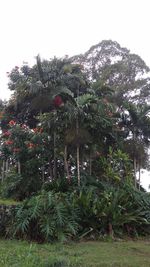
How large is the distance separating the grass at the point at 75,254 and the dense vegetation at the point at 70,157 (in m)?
0.59

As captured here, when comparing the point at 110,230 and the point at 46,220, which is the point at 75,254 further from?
the point at 110,230

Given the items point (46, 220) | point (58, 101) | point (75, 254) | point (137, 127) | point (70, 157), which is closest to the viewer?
point (75, 254)

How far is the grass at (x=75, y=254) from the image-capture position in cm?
552

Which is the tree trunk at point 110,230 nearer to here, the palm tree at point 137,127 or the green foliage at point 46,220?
the green foliage at point 46,220

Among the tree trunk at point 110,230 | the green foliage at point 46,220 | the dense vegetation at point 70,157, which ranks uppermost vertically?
the dense vegetation at point 70,157

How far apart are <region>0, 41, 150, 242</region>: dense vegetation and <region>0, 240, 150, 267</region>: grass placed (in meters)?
0.59

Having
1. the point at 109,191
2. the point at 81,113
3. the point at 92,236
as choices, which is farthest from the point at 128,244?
the point at 81,113

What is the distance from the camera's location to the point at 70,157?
454 inches

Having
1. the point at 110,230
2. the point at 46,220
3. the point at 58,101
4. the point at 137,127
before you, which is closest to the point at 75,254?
the point at 46,220

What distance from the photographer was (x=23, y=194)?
11.3 m

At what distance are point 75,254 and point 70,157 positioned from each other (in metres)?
5.42

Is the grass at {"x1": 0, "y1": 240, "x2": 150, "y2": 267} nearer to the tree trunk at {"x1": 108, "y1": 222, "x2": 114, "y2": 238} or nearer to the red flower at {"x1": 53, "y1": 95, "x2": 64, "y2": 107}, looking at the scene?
the tree trunk at {"x1": 108, "y1": 222, "x2": 114, "y2": 238}

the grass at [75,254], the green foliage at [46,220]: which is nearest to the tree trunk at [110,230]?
the grass at [75,254]

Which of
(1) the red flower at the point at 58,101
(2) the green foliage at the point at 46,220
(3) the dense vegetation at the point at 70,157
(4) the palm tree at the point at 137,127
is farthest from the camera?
(4) the palm tree at the point at 137,127
